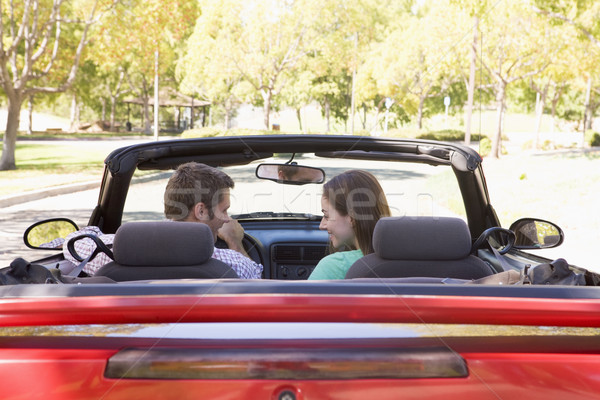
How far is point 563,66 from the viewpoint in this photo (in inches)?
1342

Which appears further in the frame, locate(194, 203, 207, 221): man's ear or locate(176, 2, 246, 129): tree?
locate(176, 2, 246, 129): tree

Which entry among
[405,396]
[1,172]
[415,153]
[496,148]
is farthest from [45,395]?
[496,148]

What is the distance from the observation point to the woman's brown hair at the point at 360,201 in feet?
10.6

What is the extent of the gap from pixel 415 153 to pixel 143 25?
18845mm

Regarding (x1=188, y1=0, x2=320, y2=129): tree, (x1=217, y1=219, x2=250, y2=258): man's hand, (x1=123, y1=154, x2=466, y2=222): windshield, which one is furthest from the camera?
(x1=188, y1=0, x2=320, y2=129): tree

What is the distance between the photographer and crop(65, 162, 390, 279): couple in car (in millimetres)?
3230

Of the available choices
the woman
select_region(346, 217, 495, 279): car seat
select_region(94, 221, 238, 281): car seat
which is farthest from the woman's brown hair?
select_region(94, 221, 238, 281): car seat

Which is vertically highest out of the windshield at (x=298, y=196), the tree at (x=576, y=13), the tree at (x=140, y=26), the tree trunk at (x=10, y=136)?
the tree at (x=576, y=13)

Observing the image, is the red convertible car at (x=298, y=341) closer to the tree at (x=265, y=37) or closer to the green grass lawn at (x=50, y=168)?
the green grass lawn at (x=50, y=168)

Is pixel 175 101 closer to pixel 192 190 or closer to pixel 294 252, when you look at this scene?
pixel 294 252

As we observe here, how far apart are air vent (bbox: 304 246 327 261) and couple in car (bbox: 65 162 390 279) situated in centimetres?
128

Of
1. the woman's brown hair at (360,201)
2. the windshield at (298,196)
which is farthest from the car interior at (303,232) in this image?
the windshield at (298,196)

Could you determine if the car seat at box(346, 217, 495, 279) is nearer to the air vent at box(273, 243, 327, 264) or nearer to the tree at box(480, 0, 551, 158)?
the air vent at box(273, 243, 327, 264)

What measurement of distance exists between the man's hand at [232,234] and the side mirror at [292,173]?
42cm
